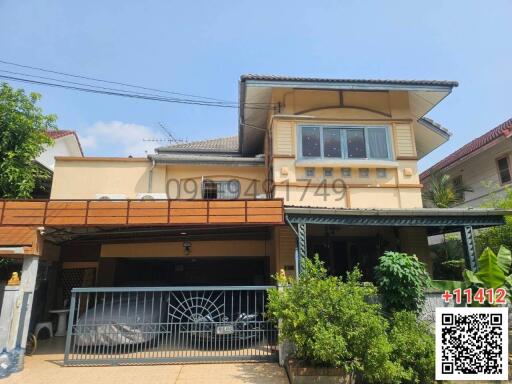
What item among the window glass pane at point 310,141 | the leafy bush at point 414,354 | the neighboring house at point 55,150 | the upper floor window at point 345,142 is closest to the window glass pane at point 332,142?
the upper floor window at point 345,142

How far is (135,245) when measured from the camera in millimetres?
11070

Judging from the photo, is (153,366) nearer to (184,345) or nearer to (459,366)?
(184,345)

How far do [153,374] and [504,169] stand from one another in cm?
1539

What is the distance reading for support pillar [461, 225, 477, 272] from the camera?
26.1ft

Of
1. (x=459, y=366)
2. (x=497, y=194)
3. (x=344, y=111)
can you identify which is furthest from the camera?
(x=497, y=194)

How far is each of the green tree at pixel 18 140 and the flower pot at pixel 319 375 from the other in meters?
8.86

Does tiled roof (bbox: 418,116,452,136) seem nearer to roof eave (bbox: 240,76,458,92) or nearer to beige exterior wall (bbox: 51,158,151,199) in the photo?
roof eave (bbox: 240,76,458,92)

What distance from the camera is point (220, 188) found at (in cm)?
1216

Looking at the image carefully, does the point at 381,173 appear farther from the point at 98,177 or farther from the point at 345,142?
the point at 98,177

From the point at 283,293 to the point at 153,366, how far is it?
318 cm

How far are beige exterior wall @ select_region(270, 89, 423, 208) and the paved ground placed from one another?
15.8 ft

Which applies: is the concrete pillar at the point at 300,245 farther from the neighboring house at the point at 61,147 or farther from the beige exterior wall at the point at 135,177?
the neighboring house at the point at 61,147

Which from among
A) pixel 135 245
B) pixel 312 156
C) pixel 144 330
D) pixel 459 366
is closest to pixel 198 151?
pixel 135 245

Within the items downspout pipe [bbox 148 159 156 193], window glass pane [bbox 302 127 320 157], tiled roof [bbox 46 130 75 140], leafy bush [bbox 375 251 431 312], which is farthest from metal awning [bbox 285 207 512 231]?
tiled roof [bbox 46 130 75 140]
